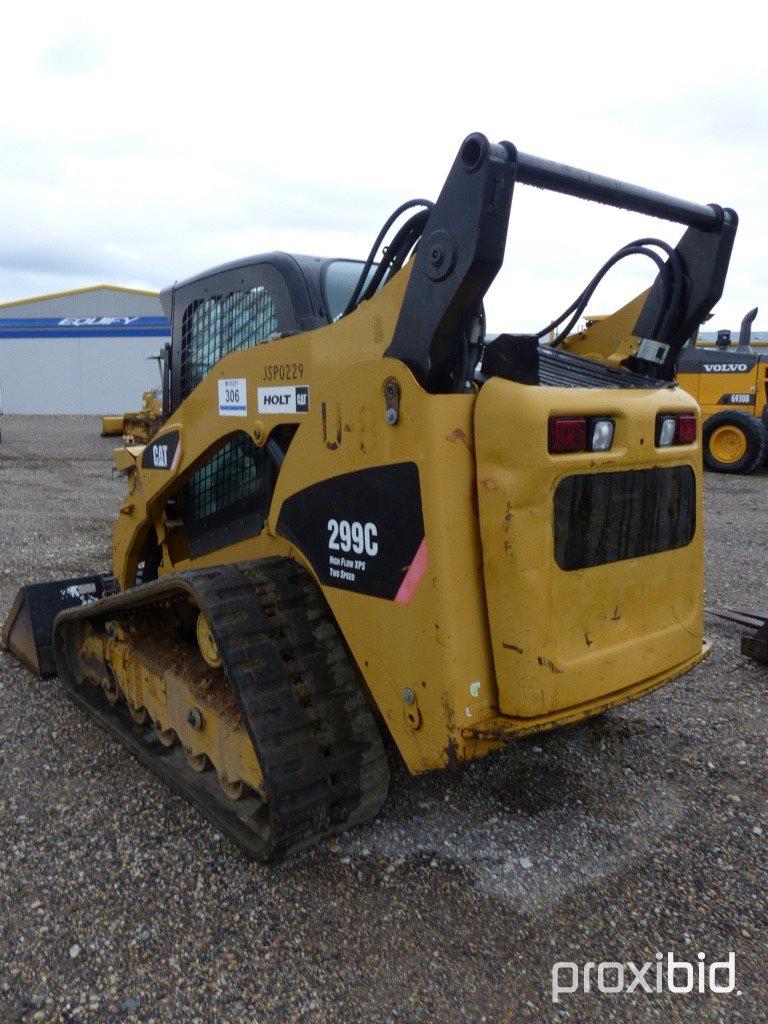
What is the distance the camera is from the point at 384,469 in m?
2.40

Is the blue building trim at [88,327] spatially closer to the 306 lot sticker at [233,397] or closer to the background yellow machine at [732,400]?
the background yellow machine at [732,400]

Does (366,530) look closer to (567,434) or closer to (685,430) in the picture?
(567,434)

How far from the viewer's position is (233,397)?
3143mm

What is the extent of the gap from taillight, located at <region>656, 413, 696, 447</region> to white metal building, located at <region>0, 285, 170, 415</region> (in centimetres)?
3535

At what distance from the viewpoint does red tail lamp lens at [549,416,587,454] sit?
89.5 inches

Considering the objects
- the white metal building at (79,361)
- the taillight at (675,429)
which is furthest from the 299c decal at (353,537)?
the white metal building at (79,361)

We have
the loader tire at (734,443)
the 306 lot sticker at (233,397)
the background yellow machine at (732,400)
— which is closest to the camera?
the 306 lot sticker at (233,397)

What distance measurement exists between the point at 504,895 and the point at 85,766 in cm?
183

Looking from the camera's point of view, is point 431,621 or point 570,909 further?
point 570,909

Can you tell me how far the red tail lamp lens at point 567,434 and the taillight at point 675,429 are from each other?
0.41m

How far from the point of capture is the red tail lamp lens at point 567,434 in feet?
7.46

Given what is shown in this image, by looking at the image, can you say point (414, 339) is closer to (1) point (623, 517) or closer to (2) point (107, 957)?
(1) point (623, 517)

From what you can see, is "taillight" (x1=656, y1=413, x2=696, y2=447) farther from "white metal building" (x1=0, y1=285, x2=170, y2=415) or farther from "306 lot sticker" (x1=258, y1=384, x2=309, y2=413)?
"white metal building" (x1=0, y1=285, x2=170, y2=415)

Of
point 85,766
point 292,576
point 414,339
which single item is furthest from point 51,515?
point 414,339
